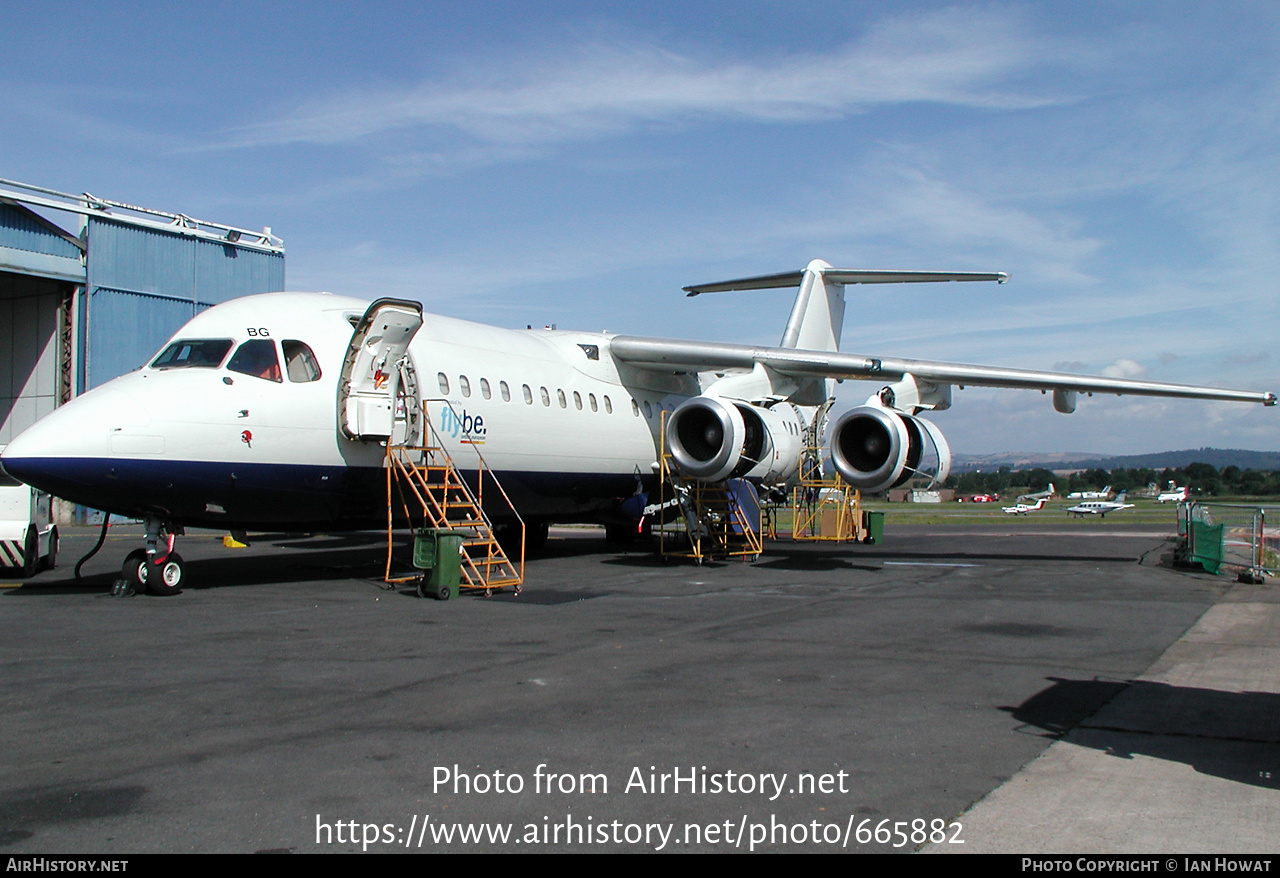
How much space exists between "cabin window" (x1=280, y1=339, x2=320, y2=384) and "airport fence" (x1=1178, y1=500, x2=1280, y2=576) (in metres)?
14.6

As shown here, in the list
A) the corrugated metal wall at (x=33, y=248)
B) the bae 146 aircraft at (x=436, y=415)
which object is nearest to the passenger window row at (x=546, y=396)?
the bae 146 aircraft at (x=436, y=415)

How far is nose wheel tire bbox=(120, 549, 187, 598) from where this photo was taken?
1228 centimetres

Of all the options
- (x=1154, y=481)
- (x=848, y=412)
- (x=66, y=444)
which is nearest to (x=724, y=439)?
(x=848, y=412)

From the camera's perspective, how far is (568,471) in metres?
17.0

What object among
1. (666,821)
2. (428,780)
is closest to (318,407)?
(428,780)

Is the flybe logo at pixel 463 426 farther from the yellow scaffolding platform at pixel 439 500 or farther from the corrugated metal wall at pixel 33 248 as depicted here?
the corrugated metal wall at pixel 33 248

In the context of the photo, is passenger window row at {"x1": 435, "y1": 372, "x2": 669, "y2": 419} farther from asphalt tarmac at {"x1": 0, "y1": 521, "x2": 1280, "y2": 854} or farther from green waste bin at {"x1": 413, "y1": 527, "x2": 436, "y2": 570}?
asphalt tarmac at {"x1": 0, "y1": 521, "x2": 1280, "y2": 854}

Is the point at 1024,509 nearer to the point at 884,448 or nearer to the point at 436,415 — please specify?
the point at 884,448

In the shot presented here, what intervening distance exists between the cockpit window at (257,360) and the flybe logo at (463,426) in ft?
8.43

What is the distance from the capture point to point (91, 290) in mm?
30484

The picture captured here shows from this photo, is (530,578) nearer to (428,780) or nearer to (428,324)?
(428,324)

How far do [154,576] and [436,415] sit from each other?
4.25 meters

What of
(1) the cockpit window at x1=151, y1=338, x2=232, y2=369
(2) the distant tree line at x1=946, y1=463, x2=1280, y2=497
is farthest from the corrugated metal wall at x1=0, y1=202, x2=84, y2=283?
(2) the distant tree line at x1=946, y1=463, x2=1280, y2=497

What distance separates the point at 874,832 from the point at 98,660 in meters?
6.73
